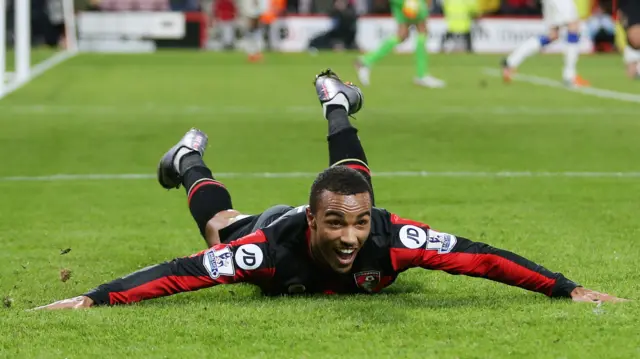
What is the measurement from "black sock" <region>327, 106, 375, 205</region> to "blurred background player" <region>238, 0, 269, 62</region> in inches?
888

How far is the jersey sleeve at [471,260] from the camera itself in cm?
557

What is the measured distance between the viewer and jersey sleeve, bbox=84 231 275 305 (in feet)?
18.0

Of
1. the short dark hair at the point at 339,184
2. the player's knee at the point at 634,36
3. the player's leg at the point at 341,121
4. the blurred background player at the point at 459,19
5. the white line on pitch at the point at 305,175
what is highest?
the short dark hair at the point at 339,184

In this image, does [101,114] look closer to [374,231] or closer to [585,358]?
[374,231]

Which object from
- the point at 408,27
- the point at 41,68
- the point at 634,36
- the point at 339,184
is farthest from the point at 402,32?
the point at 339,184

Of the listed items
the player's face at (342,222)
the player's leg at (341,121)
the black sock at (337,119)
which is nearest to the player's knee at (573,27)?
the player's leg at (341,121)

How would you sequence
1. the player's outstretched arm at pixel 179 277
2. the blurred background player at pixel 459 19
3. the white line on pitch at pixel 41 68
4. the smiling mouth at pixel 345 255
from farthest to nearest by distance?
the blurred background player at pixel 459 19 → the white line on pitch at pixel 41 68 → the player's outstretched arm at pixel 179 277 → the smiling mouth at pixel 345 255

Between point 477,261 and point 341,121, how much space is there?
208 cm

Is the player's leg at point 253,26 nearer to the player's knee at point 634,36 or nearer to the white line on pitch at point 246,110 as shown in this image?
the white line on pitch at point 246,110

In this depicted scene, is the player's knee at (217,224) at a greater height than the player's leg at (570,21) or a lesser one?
greater

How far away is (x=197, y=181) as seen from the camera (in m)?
7.11

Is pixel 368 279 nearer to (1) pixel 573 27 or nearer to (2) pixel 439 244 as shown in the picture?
(2) pixel 439 244

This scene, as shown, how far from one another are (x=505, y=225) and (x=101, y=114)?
8921 mm

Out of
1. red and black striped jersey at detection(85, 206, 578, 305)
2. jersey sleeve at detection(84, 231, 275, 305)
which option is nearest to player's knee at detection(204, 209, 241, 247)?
red and black striped jersey at detection(85, 206, 578, 305)
